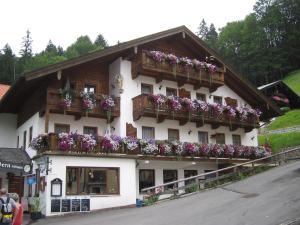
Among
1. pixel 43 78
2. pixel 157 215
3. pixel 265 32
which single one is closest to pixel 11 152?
pixel 43 78

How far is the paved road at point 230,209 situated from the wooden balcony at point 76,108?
582 centimetres

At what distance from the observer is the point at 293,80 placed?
262 feet

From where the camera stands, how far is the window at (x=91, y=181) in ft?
74.5

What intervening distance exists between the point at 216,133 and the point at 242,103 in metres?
4.22

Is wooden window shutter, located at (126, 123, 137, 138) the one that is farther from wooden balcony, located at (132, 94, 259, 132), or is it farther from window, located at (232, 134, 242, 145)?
window, located at (232, 134, 242, 145)

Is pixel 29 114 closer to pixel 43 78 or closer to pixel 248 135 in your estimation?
pixel 43 78

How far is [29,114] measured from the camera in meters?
27.7

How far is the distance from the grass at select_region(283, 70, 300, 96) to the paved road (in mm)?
53190

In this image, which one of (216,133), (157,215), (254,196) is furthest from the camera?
(216,133)

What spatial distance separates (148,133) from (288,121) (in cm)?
2965

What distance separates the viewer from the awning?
22.9 m

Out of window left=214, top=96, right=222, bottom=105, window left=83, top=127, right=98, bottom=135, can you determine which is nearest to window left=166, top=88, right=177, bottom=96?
window left=214, top=96, right=222, bottom=105

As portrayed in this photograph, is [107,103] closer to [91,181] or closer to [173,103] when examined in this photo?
[173,103]

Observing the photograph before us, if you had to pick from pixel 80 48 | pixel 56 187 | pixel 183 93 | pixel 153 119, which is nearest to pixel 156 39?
pixel 183 93
